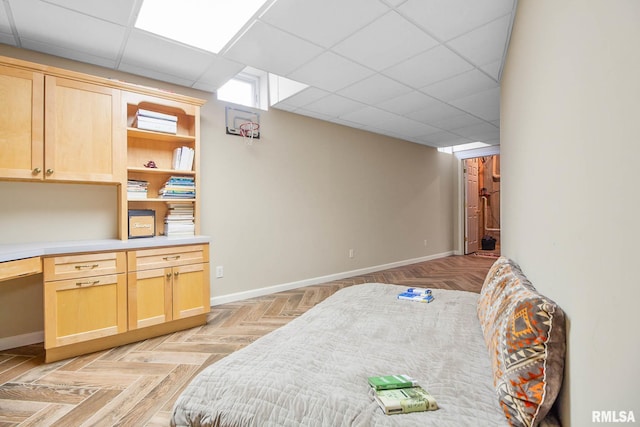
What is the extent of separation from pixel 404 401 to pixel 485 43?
2769 mm

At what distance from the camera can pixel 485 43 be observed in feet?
8.11

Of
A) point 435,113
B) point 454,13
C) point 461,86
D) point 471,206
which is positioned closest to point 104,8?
point 454,13

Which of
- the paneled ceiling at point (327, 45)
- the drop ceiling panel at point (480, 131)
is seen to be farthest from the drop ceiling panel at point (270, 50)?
the drop ceiling panel at point (480, 131)

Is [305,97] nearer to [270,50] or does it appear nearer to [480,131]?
[270,50]

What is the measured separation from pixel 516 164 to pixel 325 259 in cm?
304

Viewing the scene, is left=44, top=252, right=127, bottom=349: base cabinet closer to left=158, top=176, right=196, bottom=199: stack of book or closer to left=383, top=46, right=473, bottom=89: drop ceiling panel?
left=158, top=176, right=196, bottom=199: stack of book

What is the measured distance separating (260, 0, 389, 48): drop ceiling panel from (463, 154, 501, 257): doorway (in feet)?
19.2

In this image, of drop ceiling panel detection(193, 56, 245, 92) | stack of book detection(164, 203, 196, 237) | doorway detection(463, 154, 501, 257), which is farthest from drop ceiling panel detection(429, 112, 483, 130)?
stack of book detection(164, 203, 196, 237)

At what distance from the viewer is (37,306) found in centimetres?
260

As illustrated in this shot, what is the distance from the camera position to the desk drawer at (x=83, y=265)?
223 cm

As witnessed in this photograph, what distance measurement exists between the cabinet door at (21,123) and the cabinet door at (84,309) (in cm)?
91

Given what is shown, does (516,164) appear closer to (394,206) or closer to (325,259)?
(325,259)

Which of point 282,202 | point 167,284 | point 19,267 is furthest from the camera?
point 282,202

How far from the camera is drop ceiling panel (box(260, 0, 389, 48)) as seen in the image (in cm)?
203
